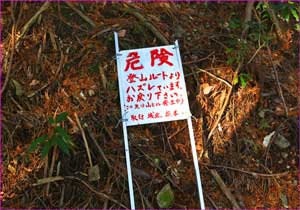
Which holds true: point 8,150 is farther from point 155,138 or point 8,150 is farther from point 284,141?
point 284,141

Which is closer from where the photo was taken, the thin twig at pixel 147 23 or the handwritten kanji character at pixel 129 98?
the handwritten kanji character at pixel 129 98

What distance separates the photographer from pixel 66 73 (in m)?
2.48

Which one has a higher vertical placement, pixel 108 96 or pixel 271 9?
pixel 271 9

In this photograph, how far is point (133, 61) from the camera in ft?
8.11

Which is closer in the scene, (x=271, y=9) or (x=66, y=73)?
(x=66, y=73)

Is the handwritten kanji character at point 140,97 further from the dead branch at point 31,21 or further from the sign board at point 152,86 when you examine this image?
the dead branch at point 31,21

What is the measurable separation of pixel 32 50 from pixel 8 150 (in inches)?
28.5

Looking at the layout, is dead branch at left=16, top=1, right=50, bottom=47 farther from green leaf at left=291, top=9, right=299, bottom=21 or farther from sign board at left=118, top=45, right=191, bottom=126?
green leaf at left=291, top=9, right=299, bottom=21

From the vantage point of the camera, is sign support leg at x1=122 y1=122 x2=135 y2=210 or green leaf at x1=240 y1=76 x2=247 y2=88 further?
green leaf at x1=240 y1=76 x2=247 y2=88

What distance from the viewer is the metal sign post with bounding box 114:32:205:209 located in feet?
7.71

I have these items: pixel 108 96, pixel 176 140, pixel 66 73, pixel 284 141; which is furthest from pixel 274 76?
pixel 66 73

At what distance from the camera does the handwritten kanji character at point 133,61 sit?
8.05 ft

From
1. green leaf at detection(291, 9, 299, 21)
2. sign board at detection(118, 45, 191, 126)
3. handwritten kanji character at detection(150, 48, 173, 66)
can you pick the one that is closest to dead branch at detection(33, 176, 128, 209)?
sign board at detection(118, 45, 191, 126)

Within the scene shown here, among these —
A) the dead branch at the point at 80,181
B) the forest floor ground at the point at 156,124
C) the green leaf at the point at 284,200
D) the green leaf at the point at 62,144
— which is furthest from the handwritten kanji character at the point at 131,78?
the green leaf at the point at 284,200
